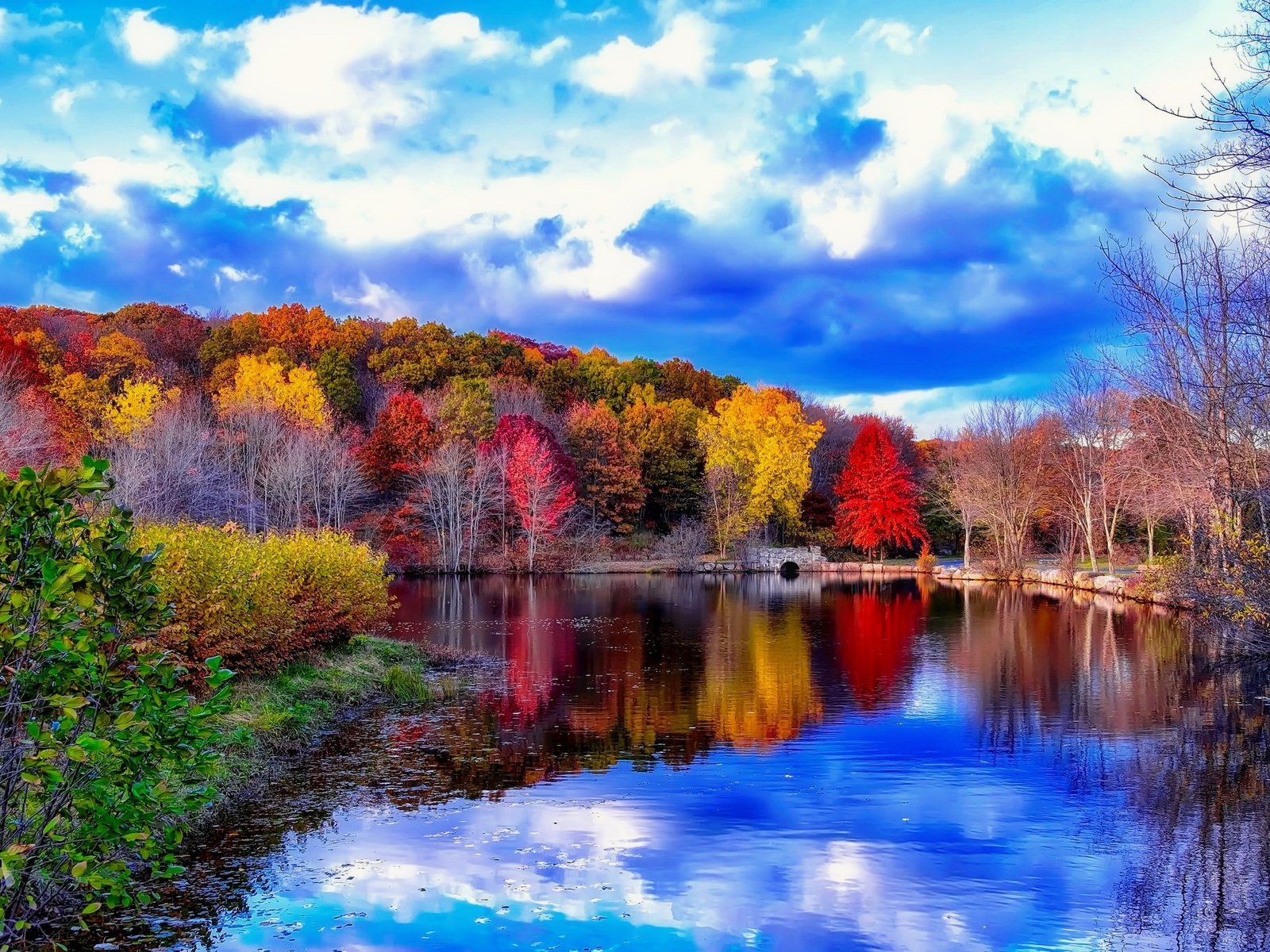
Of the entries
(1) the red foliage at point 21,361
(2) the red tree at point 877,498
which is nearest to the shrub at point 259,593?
(1) the red foliage at point 21,361

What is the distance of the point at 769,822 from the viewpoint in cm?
933

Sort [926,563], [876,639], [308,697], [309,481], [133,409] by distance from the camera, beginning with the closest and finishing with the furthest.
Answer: [308,697]
[876,639]
[133,409]
[309,481]
[926,563]

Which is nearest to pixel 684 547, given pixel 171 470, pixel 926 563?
pixel 926 563

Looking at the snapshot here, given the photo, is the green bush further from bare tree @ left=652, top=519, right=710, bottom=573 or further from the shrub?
bare tree @ left=652, top=519, right=710, bottom=573

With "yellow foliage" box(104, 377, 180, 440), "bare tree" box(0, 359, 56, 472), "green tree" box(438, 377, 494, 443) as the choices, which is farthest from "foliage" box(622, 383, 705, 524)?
"bare tree" box(0, 359, 56, 472)

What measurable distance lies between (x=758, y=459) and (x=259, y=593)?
47.4m

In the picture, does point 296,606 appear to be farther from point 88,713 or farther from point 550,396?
point 550,396

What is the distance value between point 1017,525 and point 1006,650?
29.5 meters

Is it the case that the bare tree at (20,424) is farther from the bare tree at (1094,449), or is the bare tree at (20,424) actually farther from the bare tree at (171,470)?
the bare tree at (1094,449)

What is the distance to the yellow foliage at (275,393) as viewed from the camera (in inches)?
2080

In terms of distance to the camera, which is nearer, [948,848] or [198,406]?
[948,848]

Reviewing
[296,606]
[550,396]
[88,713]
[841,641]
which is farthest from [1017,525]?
[88,713]

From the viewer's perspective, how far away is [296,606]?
48.0ft

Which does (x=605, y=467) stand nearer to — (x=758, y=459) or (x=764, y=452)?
(x=758, y=459)
